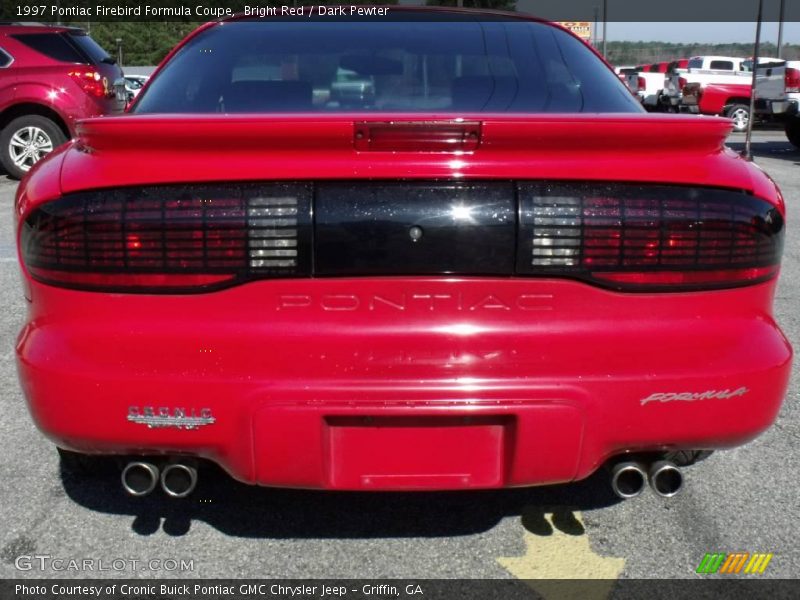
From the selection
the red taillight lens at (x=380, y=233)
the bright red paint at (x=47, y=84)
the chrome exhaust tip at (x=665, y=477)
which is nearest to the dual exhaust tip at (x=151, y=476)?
the red taillight lens at (x=380, y=233)

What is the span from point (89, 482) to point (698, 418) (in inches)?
75.6

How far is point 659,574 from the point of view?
7.54ft

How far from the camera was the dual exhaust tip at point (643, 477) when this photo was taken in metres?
2.16

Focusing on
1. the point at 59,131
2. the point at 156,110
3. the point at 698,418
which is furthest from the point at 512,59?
the point at 59,131

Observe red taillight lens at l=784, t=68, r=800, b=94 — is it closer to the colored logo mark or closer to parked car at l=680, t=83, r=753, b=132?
parked car at l=680, t=83, r=753, b=132

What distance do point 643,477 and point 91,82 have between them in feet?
30.6

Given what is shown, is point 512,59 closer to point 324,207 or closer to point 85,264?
point 324,207

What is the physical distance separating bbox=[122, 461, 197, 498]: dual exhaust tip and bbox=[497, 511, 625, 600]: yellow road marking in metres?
0.88

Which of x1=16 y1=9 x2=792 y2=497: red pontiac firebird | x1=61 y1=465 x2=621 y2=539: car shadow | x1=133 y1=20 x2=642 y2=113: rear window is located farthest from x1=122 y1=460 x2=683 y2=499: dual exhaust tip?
x1=133 y1=20 x2=642 y2=113: rear window

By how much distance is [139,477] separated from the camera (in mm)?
2158

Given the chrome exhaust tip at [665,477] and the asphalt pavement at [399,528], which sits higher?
the chrome exhaust tip at [665,477]

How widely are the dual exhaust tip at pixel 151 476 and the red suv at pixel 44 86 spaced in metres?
8.56

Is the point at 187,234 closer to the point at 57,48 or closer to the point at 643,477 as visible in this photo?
the point at 643,477

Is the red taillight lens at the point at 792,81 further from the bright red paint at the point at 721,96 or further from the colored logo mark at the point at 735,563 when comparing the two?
the colored logo mark at the point at 735,563
